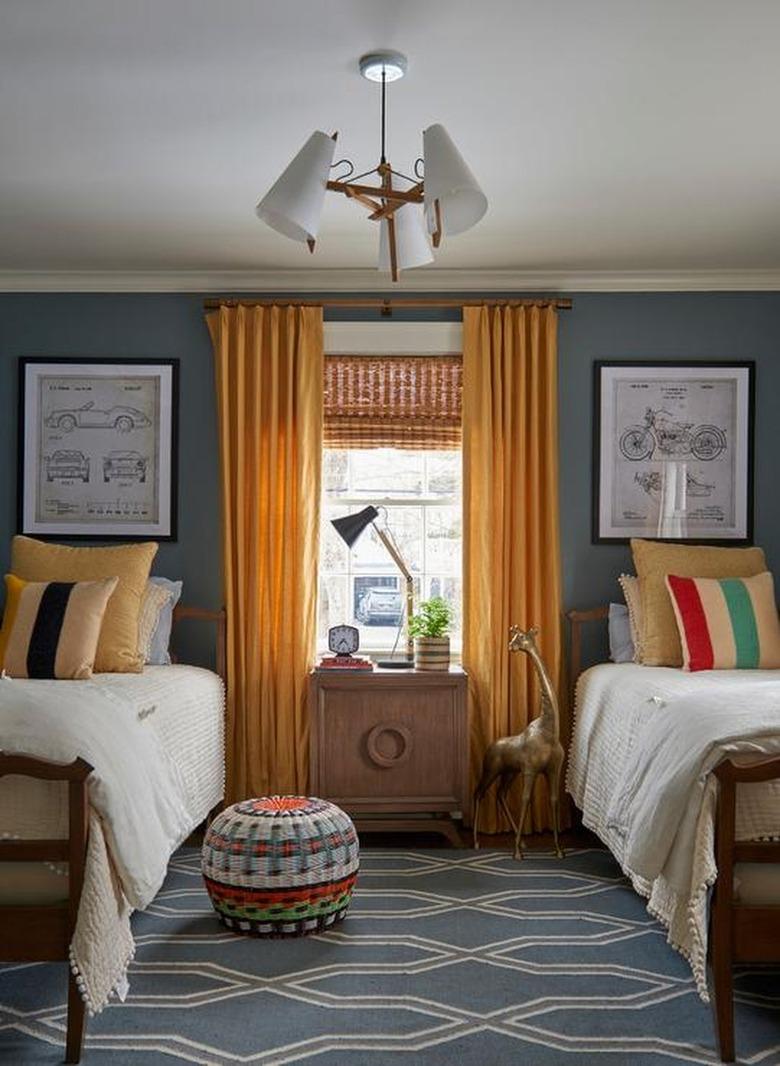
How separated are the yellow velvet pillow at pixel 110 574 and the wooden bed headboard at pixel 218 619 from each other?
12.4 inches

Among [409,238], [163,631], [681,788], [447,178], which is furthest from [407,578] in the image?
[447,178]

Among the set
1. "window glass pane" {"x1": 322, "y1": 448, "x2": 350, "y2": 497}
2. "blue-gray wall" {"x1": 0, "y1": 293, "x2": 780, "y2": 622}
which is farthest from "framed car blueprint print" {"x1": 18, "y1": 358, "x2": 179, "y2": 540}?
"window glass pane" {"x1": 322, "y1": 448, "x2": 350, "y2": 497}

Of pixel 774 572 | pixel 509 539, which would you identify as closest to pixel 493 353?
pixel 509 539

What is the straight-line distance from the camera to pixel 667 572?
450 cm

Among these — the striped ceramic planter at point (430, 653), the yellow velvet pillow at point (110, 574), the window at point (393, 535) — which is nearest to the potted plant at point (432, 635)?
the striped ceramic planter at point (430, 653)

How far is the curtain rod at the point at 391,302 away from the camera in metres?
4.82

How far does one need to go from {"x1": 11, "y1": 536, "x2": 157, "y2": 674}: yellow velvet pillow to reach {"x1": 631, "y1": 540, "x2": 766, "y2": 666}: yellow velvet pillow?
1.94 metres

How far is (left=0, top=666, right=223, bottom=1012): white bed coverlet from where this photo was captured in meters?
2.48

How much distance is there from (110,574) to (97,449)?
762 millimetres

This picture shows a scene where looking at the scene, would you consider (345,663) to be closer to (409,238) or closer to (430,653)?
(430,653)

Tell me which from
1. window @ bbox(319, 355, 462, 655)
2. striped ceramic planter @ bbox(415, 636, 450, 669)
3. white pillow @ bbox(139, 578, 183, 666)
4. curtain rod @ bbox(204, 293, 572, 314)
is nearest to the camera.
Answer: white pillow @ bbox(139, 578, 183, 666)

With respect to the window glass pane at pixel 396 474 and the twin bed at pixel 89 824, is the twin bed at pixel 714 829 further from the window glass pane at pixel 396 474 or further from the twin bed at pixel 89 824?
the window glass pane at pixel 396 474

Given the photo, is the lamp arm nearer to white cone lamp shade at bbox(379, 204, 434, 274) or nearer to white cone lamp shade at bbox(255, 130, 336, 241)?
white cone lamp shade at bbox(379, 204, 434, 274)

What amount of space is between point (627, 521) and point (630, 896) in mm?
1686
